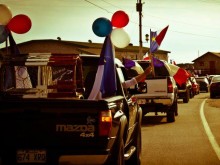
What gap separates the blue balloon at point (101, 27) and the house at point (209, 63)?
111257 millimetres

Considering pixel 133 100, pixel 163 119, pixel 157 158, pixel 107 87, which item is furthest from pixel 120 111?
pixel 163 119

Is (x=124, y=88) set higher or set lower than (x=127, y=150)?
higher

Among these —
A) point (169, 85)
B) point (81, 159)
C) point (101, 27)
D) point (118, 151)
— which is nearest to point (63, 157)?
point (81, 159)

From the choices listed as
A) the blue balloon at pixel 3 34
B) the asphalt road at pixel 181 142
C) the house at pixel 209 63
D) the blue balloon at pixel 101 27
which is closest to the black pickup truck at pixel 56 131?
the blue balloon at pixel 101 27

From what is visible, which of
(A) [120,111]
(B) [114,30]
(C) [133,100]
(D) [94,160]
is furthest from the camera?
(C) [133,100]

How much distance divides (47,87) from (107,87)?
33.7 inches

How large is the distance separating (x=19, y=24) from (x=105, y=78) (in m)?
2.00

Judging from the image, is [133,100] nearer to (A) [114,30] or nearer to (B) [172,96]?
(A) [114,30]

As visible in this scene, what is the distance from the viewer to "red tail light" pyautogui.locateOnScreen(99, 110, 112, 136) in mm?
5805

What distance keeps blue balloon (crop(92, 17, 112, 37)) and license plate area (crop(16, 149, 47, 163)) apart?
2.15 m

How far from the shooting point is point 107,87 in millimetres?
7109

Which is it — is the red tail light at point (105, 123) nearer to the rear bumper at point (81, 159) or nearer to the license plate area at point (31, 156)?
the rear bumper at point (81, 159)

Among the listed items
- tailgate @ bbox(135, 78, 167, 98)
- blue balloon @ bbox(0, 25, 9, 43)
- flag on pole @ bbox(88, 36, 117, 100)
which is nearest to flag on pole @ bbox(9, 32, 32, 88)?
blue balloon @ bbox(0, 25, 9, 43)

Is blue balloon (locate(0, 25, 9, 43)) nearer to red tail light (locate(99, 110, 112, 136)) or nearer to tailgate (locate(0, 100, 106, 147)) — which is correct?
tailgate (locate(0, 100, 106, 147))
